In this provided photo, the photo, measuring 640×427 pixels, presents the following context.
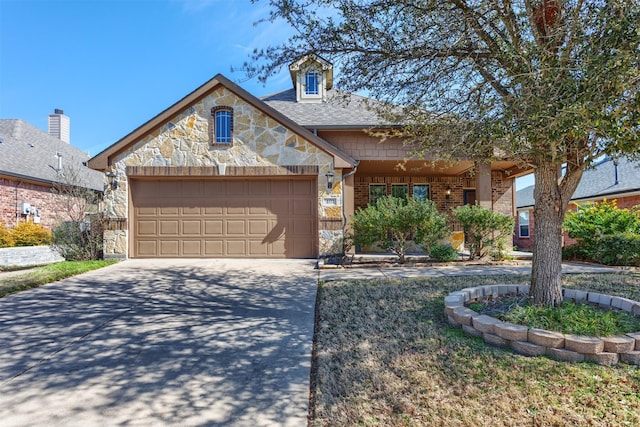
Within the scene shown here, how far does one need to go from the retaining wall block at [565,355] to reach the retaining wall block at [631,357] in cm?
36

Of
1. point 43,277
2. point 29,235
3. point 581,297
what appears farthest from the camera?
point 29,235

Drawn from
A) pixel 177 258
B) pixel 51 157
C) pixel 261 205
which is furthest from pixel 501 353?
pixel 51 157

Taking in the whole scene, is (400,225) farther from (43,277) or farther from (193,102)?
(43,277)

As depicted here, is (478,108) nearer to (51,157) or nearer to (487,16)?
(487,16)

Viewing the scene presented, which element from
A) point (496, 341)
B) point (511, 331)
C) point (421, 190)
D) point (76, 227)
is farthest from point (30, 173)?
point (511, 331)

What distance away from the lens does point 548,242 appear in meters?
4.13

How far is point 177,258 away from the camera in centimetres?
970

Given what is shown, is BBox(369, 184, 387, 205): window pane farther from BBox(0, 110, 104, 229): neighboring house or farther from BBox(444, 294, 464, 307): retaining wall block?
BBox(0, 110, 104, 229): neighboring house

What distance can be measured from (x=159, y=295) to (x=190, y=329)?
2.03 metres

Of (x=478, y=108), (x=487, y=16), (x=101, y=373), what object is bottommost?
(x=101, y=373)

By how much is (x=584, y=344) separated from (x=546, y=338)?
29 cm

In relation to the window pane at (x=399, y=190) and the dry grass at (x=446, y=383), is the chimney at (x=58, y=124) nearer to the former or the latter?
the window pane at (x=399, y=190)

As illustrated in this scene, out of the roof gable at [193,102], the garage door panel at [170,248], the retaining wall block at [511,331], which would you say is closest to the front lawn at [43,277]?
the garage door panel at [170,248]

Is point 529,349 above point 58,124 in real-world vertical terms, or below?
below
